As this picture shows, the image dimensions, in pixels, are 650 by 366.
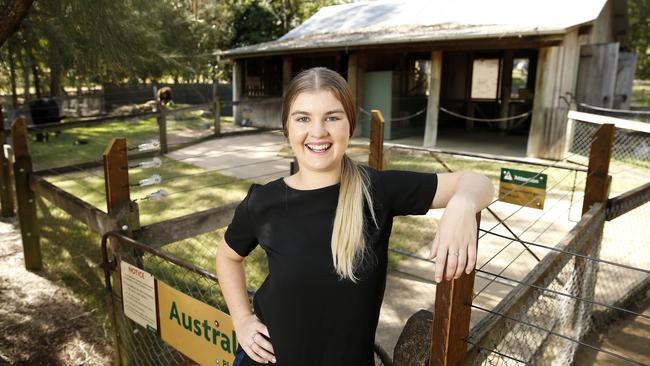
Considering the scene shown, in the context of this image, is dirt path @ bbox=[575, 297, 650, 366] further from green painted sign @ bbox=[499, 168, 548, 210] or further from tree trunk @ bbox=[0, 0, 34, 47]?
tree trunk @ bbox=[0, 0, 34, 47]

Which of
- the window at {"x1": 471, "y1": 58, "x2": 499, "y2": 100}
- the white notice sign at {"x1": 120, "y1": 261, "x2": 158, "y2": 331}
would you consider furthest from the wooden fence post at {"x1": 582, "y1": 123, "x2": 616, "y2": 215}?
the window at {"x1": 471, "y1": 58, "x2": 499, "y2": 100}

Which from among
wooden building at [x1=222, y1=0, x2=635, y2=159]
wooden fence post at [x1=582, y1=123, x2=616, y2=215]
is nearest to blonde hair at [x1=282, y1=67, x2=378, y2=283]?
wooden fence post at [x1=582, y1=123, x2=616, y2=215]

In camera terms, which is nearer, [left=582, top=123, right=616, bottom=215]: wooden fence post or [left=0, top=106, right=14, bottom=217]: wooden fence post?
[left=582, top=123, right=616, bottom=215]: wooden fence post

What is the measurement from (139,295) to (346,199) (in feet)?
4.32

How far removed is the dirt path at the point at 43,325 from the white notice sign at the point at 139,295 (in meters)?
1.27

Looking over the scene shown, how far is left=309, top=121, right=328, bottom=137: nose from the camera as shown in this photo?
4.65 feet

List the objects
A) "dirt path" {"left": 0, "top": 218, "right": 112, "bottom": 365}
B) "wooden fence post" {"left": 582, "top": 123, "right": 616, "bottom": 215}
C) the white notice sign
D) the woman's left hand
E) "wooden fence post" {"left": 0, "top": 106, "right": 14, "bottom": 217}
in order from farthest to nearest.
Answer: "wooden fence post" {"left": 0, "top": 106, "right": 14, "bottom": 217} < "dirt path" {"left": 0, "top": 218, "right": 112, "bottom": 365} < "wooden fence post" {"left": 582, "top": 123, "right": 616, "bottom": 215} < the white notice sign < the woman's left hand

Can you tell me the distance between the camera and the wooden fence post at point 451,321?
1.27 metres

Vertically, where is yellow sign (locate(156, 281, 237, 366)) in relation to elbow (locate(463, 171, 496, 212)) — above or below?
below

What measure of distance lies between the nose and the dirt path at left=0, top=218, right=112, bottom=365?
8.89 ft

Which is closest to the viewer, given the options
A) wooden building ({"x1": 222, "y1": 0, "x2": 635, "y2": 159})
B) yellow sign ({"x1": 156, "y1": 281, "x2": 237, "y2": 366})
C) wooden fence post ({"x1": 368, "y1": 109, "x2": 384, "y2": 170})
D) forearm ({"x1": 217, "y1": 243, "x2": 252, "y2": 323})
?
forearm ({"x1": 217, "y1": 243, "x2": 252, "y2": 323})

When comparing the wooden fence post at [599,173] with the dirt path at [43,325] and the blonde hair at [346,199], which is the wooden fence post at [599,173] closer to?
the blonde hair at [346,199]

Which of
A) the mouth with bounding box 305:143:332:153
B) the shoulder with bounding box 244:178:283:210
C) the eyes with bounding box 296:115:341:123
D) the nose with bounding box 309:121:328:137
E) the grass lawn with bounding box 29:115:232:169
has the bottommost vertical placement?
the grass lawn with bounding box 29:115:232:169

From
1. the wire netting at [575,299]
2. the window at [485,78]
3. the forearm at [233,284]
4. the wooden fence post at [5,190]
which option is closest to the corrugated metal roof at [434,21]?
the window at [485,78]
